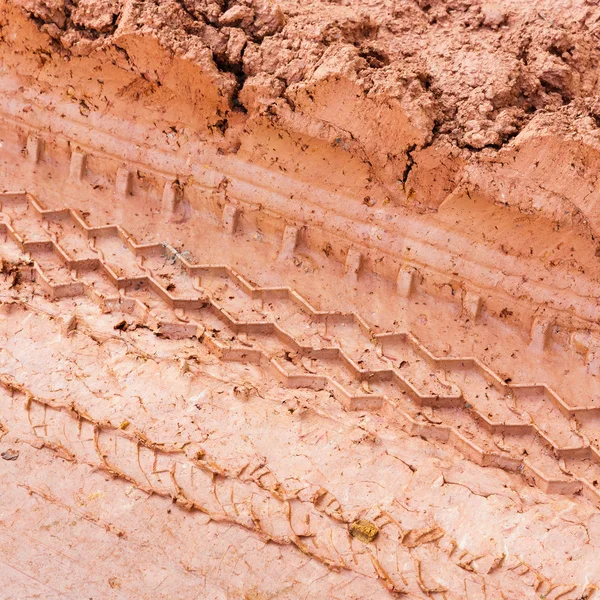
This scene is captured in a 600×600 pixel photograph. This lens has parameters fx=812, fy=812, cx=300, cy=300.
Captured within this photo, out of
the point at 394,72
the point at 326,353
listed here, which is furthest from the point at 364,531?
the point at 394,72

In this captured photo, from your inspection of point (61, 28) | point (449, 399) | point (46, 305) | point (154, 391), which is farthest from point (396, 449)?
point (61, 28)

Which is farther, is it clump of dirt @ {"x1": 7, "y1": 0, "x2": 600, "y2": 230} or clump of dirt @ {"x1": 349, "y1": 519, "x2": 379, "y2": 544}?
clump of dirt @ {"x1": 7, "y1": 0, "x2": 600, "y2": 230}

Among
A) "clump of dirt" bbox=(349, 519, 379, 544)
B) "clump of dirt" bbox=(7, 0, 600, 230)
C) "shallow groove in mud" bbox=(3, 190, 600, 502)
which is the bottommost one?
"clump of dirt" bbox=(349, 519, 379, 544)

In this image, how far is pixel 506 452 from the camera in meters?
5.38

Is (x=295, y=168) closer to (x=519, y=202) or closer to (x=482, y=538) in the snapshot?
(x=519, y=202)

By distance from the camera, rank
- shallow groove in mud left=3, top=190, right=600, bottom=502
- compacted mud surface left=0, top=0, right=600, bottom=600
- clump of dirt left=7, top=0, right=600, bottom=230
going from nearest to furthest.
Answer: compacted mud surface left=0, top=0, right=600, bottom=600 → shallow groove in mud left=3, top=190, right=600, bottom=502 → clump of dirt left=7, top=0, right=600, bottom=230

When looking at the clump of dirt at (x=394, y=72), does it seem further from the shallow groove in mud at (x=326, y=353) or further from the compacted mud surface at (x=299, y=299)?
the shallow groove in mud at (x=326, y=353)

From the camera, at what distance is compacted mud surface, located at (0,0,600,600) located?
4438 millimetres

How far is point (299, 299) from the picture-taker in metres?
6.17

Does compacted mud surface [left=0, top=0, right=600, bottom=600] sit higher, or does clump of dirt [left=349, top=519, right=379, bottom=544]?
compacted mud surface [left=0, top=0, right=600, bottom=600]

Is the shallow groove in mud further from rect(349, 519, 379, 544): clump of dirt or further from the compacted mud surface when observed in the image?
rect(349, 519, 379, 544): clump of dirt

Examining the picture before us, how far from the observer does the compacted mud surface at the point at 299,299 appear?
4438 mm

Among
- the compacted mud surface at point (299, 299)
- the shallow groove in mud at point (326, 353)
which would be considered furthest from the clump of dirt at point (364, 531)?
the shallow groove in mud at point (326, 353)

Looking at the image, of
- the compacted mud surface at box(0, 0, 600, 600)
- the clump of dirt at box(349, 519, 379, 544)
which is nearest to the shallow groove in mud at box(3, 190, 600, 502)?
the compacted mud surface at box(0, 0, 600, 600)
